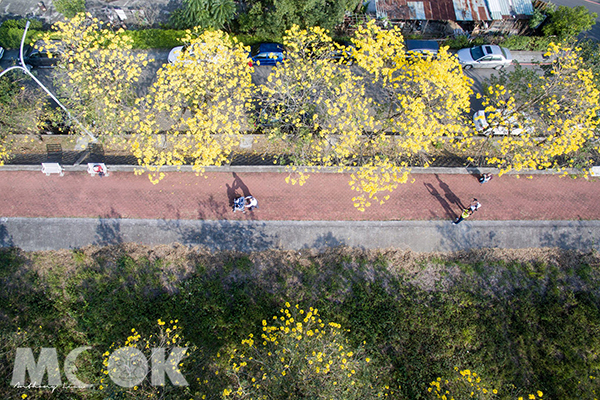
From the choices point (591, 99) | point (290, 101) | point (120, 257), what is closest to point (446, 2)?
point (591, 99)

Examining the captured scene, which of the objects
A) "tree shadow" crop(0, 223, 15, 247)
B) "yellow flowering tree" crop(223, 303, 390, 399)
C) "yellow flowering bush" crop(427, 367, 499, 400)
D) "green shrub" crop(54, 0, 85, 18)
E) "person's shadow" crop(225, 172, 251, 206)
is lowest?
"yellow flowering bush" crop(427, 367, 499, 400)

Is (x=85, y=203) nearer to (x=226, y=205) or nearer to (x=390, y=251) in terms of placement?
(x=226, y=205)

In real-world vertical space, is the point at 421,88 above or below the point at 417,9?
below

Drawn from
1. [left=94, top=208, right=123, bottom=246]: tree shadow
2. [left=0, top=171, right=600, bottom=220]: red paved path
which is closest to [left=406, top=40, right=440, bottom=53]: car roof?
[left=0, top=171, right=600, bottom=220]: red paved path

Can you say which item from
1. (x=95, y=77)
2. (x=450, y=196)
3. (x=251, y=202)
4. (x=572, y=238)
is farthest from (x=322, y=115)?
(x=572, y=238)

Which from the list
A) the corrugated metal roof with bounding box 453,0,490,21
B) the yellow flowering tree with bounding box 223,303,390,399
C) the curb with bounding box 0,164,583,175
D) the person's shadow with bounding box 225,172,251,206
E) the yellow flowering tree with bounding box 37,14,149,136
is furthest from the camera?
the corrugated metal roof with bounding box 453,0,490,21

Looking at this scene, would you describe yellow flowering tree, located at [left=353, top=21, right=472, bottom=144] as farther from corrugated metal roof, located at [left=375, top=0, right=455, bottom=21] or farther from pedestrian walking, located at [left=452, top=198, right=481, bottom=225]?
corrugated metal roof, located at [left=375, top=0, right=455, bottom=21]

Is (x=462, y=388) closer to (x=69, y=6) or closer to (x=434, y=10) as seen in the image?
(x=434, y=10)
